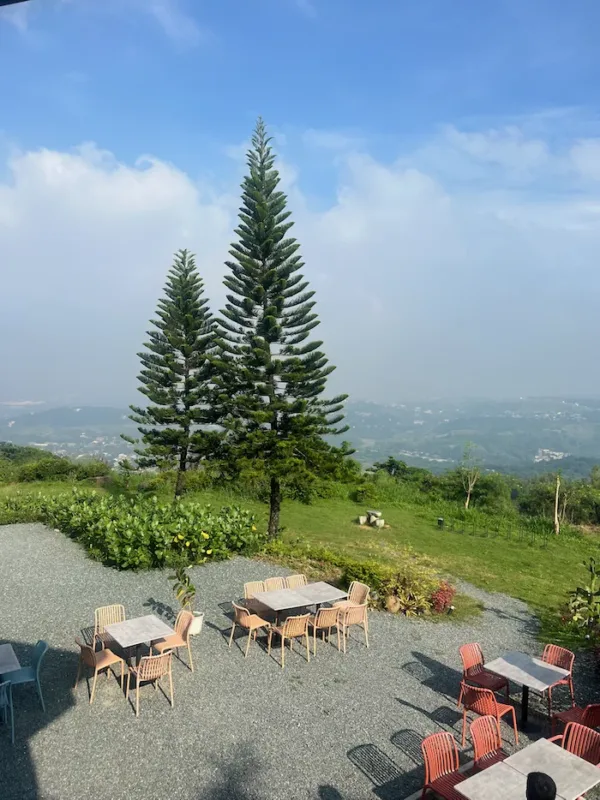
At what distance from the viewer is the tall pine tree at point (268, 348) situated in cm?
1340

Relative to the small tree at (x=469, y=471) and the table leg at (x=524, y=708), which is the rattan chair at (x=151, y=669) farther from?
the small tree at (x=469, y=471)

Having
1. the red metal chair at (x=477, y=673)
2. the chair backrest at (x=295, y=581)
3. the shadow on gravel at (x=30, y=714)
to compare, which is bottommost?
the shadow on gravel at (x=30, y=714)

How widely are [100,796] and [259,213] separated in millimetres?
12565

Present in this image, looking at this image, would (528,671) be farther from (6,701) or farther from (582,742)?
(6,701)

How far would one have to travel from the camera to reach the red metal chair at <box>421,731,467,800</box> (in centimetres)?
359

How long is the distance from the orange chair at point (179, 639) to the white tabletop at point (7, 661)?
1367mm

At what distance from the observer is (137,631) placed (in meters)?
5.50

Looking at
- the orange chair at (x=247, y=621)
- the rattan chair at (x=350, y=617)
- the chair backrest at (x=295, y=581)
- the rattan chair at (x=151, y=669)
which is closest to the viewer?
the rattan chair at (x=151, y=669)

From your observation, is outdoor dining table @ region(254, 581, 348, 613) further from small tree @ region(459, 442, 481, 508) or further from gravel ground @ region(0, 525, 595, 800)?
small tree @ region(459, 442, 481, 508)

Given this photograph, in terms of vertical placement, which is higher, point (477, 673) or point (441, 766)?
point (441, 766)

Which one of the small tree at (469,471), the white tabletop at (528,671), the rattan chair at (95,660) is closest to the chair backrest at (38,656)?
the rattan chair at (95,660)

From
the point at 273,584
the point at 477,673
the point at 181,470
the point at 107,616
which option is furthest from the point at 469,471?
the point at 107,616

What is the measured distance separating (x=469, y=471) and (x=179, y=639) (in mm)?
16151

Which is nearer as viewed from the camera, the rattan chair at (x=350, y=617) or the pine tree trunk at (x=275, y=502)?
the rattan chair at (x=350, y=617)
